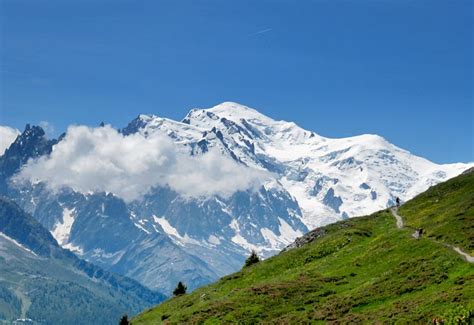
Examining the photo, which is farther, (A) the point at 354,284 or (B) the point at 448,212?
(B) the point at 448,212

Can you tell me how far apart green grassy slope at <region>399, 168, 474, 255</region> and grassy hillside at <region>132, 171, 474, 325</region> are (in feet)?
1.06

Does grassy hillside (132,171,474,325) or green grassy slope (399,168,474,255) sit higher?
green grassy slope (399,168,474,255)

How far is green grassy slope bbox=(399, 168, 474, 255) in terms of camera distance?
79.9 metres

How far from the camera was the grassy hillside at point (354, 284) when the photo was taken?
61375 millimetres

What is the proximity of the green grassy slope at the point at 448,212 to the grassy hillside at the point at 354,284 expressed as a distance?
1.06 feet

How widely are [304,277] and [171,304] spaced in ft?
70.1

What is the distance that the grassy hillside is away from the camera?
6138cm

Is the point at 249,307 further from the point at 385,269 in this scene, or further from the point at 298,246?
the point at 298,246

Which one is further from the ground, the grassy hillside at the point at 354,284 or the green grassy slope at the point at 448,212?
the green grassy slope at the point at 448,212

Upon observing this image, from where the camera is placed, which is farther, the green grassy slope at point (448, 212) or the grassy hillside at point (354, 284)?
the green grassy slope at point (448, 212)

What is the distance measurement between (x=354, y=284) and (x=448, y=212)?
2728 cm

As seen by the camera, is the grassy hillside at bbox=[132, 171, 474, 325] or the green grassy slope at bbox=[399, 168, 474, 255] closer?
the grassy hillside at bbox=[132, 171, 474, 325]

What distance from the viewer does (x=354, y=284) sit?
7562cm

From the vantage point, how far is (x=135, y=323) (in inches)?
3533
